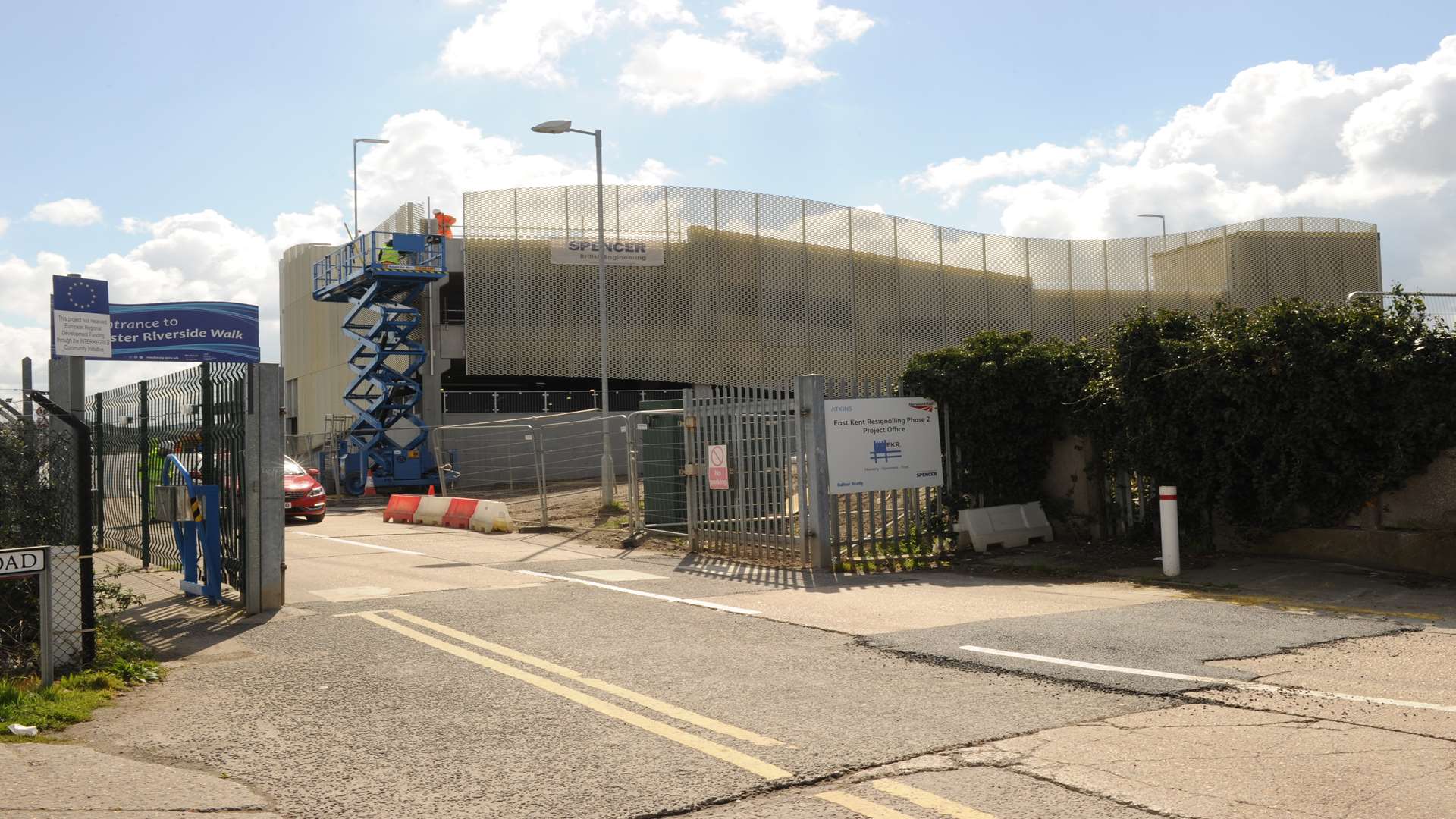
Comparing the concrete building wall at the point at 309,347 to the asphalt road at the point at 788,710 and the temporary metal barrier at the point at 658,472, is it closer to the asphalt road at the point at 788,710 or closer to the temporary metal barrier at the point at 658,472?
the temporary metal barrier at the point at 658,472

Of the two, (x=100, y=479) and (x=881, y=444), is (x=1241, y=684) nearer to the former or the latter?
(x=881, y=444)

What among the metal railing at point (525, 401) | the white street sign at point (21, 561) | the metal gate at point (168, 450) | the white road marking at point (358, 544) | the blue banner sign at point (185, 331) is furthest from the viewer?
the metal railing at point (525, 401)

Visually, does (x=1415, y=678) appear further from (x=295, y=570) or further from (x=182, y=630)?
(x=295, y=570)

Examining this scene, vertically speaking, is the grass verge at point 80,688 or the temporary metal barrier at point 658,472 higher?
the temporary metal barrier at point 658,472

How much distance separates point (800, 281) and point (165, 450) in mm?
32971

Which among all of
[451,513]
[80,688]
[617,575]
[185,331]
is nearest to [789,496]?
[617,575]

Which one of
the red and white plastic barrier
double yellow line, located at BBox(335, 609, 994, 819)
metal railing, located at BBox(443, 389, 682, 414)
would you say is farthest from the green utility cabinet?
metal railing, located at BBox(443, 389, 682, 414)

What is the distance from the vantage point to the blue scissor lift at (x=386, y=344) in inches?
1389

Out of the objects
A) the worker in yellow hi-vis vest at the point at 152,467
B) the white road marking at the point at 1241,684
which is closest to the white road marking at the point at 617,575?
the worker in yellow hi-vis vest at the point at 152,467

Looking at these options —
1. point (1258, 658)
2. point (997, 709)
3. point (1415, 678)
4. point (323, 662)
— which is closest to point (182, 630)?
point (323, 662)

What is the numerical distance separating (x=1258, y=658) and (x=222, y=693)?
6815 mm

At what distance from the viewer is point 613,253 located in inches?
1614

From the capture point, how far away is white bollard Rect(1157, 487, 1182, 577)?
12.6 metres

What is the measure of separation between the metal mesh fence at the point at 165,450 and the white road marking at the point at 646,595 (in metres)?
3.74
